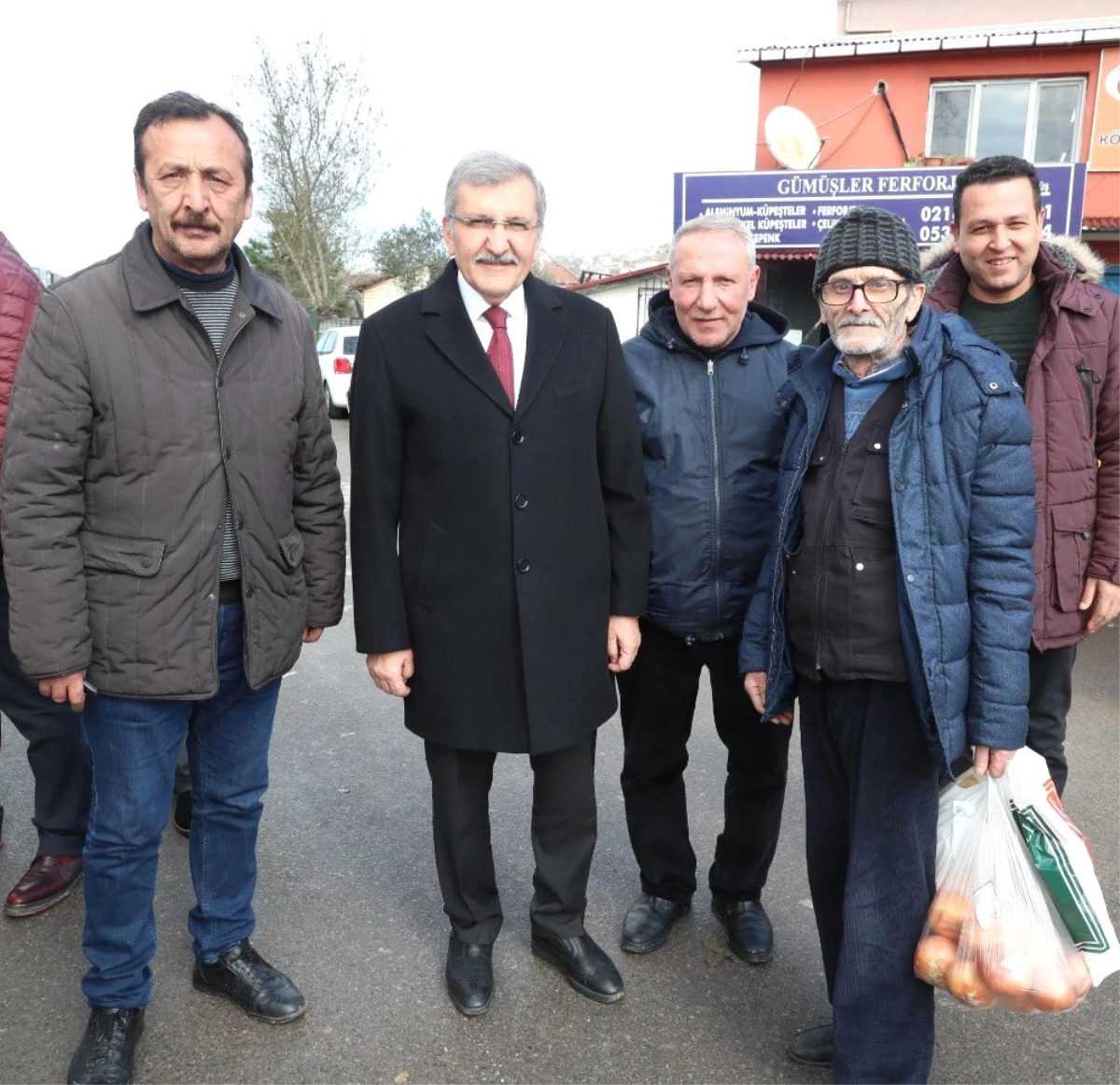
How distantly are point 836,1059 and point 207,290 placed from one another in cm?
231

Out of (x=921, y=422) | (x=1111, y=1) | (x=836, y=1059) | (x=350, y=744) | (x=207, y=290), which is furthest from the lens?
(x=1111, y=1)

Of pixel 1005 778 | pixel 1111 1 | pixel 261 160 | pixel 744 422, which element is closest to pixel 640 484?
pixel 744 422

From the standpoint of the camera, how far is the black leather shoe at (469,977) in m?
2.68

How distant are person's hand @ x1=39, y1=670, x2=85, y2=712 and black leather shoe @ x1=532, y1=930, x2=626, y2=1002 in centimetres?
143

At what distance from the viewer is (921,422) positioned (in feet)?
7.00

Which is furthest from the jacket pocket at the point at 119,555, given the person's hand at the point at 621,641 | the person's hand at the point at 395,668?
the person's hand at the point at 621,641

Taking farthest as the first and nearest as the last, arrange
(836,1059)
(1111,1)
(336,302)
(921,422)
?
1. (336,302)
2. (1111,1)
3. (836,1059)
4. (921,422)

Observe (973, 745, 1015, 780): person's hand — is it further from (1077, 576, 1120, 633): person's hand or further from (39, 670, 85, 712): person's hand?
(39, 670, 85, 712): person's hand

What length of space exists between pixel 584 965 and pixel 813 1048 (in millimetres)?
630

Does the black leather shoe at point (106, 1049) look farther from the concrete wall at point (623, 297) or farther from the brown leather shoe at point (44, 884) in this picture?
the concrete wall at point (623, 297)

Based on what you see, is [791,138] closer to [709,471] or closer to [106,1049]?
[709,471]

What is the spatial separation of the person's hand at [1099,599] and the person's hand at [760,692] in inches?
35.2

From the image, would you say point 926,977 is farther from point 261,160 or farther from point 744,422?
point 261,160

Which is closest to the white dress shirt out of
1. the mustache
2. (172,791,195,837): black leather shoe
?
the mustache
